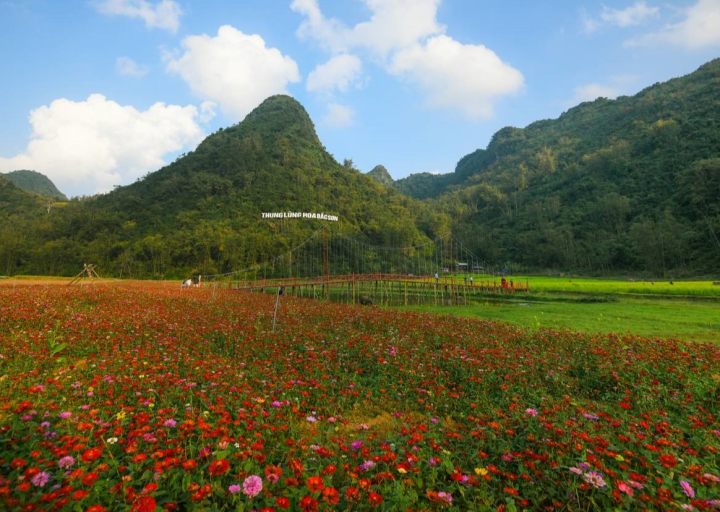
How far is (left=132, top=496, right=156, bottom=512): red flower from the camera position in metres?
1.68

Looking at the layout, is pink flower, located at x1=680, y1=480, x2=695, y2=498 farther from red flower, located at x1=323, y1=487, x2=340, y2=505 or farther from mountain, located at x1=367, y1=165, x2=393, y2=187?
mountain, located at x1=367, y1=165, x2=393, y2=187

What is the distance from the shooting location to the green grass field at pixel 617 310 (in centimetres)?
1269

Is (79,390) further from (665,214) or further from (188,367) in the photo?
(665,214)

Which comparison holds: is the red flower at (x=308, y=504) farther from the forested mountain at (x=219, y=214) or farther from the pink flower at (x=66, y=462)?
the forested mountain at (x=219, y=214)

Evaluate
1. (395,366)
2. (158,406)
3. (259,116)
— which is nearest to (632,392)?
(395,366)

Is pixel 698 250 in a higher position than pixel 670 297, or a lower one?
higher

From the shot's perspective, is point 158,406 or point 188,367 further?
point 188,367

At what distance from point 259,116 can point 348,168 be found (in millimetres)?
49183

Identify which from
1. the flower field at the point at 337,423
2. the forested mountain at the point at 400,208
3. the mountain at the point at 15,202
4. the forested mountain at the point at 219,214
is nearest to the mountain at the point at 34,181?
the mountain at the point at 15,202

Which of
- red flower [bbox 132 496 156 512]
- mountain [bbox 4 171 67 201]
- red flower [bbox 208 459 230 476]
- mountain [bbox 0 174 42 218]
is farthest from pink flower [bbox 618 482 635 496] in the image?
mountain [bbox 4 171 67 201]

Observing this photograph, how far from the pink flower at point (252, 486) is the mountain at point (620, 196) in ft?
200

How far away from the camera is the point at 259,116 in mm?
129875

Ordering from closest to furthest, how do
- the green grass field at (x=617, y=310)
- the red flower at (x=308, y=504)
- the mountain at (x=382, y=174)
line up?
the red flower at (x=308, y=504), the green grass field at (x=617, y=310), the mountain at (x=382, y=174)

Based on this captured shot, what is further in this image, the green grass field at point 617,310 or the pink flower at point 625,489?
the green grass field at point 617,310
